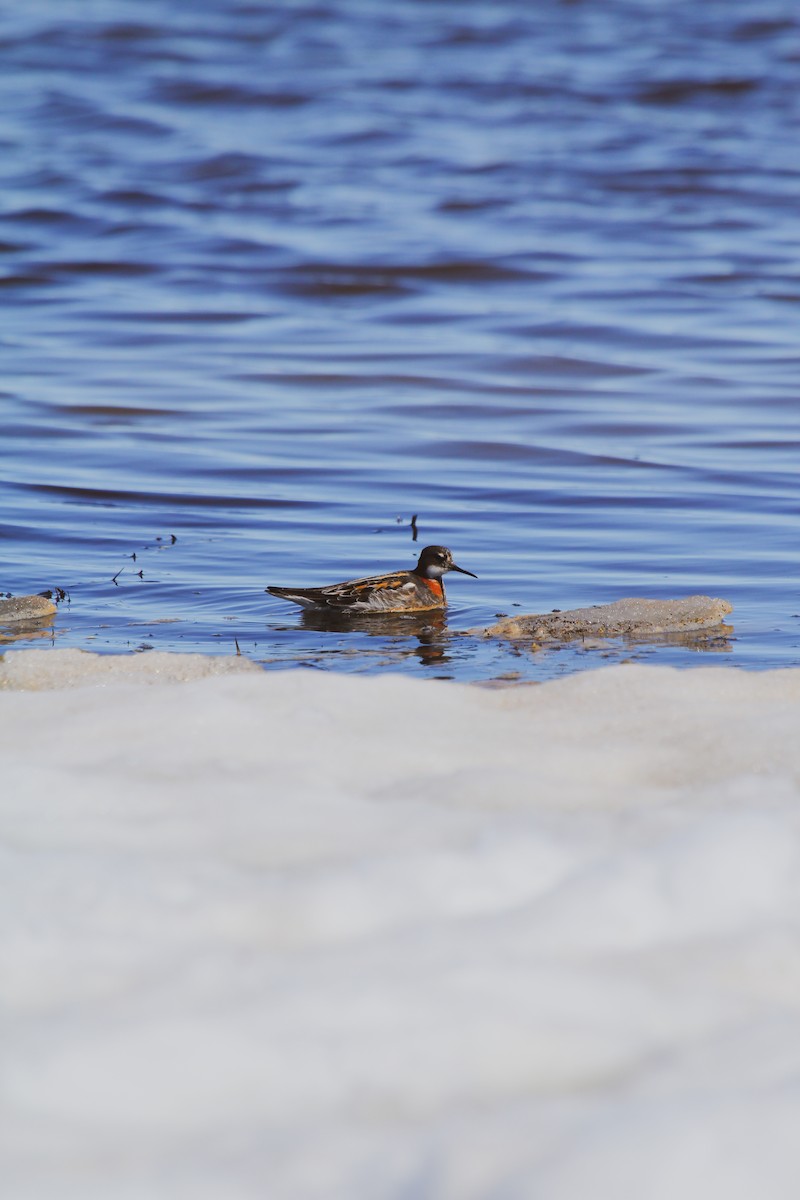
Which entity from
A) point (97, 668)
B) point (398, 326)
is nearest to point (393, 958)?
point (97, 668)

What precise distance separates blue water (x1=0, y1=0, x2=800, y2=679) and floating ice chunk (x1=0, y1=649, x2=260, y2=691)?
0.64 metres

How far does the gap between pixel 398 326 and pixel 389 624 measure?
949cm

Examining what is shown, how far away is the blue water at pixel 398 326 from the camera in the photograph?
8.37 m

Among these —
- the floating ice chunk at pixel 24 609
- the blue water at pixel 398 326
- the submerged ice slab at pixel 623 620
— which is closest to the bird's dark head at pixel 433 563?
the blue water at pixel 398 326

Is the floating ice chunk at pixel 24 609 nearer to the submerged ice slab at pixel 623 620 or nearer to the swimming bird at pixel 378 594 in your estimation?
the swimming bird at pixel 378 594

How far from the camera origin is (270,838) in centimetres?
384

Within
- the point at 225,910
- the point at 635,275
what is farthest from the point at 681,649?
the point at 635,275

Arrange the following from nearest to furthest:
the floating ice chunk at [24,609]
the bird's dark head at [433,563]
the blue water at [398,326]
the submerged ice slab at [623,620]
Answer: the submerged ice slab at [623,620] < the floating ice chunk at [24,609] < the bird's dark head at [433,563] < the blue water at [398,326]

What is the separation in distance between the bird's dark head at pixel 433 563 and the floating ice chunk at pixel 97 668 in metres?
2.14

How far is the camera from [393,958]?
3283mm

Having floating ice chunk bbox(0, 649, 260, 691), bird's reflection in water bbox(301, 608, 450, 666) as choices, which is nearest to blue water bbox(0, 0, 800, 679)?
bird's reflection in water bbox(301, 608, 450, 666)

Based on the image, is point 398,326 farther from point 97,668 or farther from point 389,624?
point 97,668

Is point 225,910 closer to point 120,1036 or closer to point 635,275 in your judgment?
point 120,1036

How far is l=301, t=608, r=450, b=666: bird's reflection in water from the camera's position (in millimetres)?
7070
